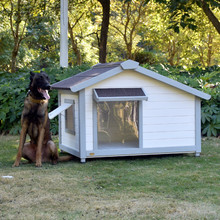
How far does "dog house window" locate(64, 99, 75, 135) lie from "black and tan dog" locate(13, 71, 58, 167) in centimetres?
70

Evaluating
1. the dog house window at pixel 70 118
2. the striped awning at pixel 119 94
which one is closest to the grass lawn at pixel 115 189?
the dog house window at pixel 70 118

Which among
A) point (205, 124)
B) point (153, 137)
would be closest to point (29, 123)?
point (153, 137)

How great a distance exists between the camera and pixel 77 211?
15.6 ft

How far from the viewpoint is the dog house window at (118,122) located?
788 cm

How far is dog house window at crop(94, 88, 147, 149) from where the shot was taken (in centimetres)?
788

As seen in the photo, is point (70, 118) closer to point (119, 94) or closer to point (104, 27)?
point (119, 94)

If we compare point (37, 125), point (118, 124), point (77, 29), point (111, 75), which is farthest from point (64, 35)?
point (77, 29)

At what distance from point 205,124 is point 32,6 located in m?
10.5

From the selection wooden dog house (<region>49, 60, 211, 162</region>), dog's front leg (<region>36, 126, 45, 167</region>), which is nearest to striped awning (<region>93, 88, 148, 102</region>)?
wooden dog house (<region>49, 60, 211, 162</region>)

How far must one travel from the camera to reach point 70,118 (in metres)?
8.29

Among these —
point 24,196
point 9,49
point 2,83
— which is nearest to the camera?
point 24,196

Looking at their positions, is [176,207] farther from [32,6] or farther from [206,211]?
[32,6]

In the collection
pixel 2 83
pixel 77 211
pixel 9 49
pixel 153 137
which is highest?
pixel 9 49

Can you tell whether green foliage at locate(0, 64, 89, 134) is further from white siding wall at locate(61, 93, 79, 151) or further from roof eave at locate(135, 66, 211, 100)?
roof eave at locate(135, 66, 211, 100)
